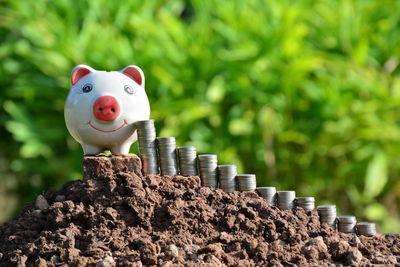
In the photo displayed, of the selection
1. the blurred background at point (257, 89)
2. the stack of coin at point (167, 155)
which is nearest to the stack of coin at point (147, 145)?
the stack of coin at point (167, 155)

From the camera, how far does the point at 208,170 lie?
11.7ft

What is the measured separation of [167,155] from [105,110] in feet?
1.31

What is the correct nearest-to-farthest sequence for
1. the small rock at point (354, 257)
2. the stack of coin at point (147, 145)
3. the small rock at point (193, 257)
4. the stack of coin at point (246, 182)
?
the small rock at point (193, 257), the small rock at point (354, 257), the stack of coin at point (147, 145), the stack of coin at point (246, 182)

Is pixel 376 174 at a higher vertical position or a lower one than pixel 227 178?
higher

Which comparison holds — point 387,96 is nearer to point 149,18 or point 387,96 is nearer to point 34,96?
point 149,18

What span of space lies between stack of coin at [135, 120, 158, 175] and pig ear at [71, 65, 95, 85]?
40cm

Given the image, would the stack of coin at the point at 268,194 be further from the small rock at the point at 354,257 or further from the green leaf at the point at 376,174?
the green leaf at the point at 376,174

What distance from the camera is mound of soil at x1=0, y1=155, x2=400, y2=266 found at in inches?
122

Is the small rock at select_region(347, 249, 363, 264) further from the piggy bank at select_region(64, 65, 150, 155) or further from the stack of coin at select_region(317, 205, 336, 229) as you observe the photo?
the piggy bank at select_region(64, 65, 150, 155)

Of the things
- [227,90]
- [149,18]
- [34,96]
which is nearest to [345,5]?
[227,90]

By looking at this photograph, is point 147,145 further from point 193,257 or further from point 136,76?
point 193,257

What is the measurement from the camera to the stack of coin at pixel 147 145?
11.5ft

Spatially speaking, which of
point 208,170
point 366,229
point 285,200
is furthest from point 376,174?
point 208,170

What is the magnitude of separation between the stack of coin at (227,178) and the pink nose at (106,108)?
0.62m
